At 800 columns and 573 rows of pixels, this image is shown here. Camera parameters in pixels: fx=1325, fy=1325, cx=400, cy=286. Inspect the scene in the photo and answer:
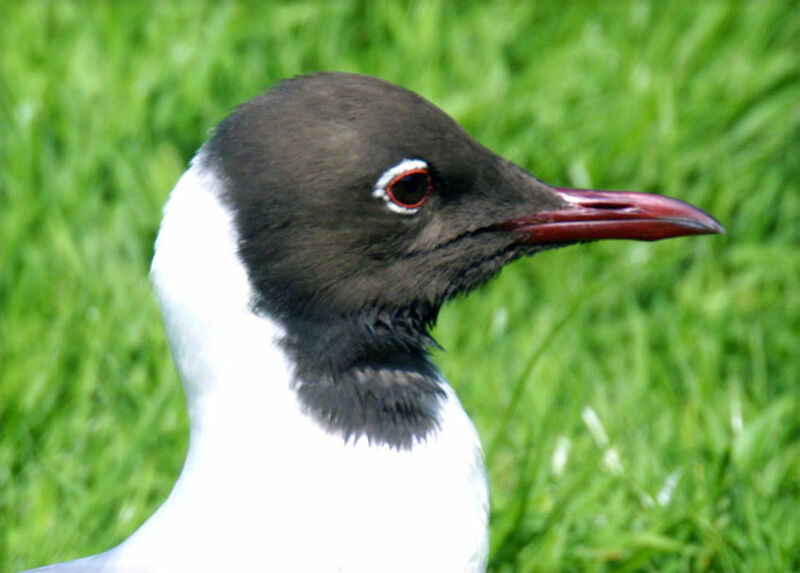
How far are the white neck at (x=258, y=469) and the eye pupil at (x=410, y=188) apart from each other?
1.27 feet

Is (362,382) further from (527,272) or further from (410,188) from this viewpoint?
(527,272)

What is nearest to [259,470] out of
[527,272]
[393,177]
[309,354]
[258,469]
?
[258,469]

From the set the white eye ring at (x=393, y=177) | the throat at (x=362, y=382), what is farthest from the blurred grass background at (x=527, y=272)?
the white eye ring at (x=393, y=177)

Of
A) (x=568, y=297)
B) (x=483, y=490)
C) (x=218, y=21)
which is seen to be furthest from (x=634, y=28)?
(x=483, y=490)

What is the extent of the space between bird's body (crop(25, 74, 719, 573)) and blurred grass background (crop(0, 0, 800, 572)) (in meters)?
0.88

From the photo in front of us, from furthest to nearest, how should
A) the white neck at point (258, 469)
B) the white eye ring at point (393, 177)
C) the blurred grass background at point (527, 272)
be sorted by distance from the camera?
1. the blurred grass background at point (527, 272)
2. the white eye ring at point (393, 177)
3. the white neck at point (258, 469)

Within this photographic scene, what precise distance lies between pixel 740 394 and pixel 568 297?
30.2 inches

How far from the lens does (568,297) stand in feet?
16.6

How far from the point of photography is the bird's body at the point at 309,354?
2.91 m

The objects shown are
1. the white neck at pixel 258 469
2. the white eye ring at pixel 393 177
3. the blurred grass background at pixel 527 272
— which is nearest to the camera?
the white neck at pixel 258 469

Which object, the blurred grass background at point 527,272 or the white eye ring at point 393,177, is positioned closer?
the white eye ring at point 393,177

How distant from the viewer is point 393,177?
3.02m

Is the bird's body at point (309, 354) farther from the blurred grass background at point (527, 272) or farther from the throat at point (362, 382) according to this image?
the blurred grass background at point (527, 272)

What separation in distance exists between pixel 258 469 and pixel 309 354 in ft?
0.92
